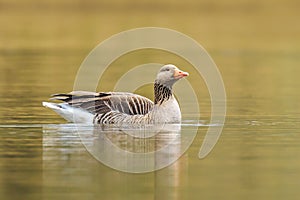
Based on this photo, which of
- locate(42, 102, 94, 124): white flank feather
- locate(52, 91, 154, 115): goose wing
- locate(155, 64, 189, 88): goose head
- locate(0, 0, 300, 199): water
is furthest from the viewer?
locate(155, 64, 189, 88): goose head

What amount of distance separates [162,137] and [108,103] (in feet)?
5.79

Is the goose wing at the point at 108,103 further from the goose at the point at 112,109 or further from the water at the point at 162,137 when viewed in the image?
the water at the point at 162,137

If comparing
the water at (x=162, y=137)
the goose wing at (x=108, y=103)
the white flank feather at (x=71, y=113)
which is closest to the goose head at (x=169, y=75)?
the goose wing at (x=108, y=103)

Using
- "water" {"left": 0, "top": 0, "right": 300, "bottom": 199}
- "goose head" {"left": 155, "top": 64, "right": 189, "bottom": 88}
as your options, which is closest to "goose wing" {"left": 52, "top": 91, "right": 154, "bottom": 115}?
"water" {"left": 0, "top": 0, "right": 300, "bottom": 199}

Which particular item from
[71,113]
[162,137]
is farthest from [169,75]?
[162,137]

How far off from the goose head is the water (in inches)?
32.0

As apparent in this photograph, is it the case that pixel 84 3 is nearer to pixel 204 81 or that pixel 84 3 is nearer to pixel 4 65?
pixel 4 65

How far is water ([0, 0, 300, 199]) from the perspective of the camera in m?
13.7

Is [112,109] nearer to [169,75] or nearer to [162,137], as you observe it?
[169,75]

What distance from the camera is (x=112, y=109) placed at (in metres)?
19.0

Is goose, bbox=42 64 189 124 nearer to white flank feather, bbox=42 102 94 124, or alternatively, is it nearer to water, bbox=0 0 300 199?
white flank feather, bbox=42 102 94 124

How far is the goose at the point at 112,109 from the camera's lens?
18.9 metres

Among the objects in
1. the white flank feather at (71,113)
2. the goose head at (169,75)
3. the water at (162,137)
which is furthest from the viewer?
the goose head at (169,75)

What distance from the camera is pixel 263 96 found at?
81.5ft
